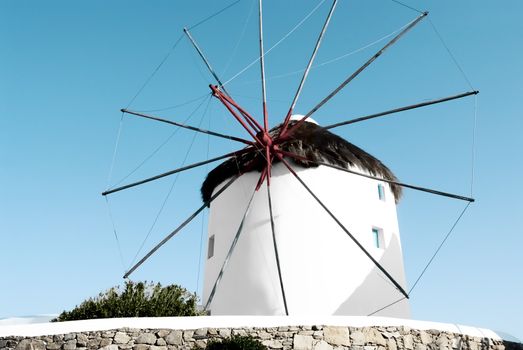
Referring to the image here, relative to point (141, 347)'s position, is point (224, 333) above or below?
above

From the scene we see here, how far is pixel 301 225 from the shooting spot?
12930mm

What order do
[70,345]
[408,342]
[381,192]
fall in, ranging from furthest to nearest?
[381,192] < [408,342] < [70,345]

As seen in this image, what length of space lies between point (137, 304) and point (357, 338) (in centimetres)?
384

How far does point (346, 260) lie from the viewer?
12.8 m

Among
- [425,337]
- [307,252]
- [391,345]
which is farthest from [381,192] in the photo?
[391,345]

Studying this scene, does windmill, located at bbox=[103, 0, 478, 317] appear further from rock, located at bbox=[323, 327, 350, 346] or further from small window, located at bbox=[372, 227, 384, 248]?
rock, located at bbox=[323, 327, 350, 346]

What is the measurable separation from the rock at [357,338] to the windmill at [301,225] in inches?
113

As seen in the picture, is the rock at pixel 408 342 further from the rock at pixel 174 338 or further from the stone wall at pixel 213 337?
the rock at pixel 174 338

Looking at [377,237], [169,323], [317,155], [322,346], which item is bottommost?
[322,346]

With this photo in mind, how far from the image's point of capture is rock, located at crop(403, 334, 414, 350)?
9258 millimetres

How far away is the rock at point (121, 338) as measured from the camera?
8594mm

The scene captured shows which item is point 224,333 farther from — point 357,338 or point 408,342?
point 408,342

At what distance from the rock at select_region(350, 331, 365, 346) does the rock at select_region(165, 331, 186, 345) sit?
2.81 meters

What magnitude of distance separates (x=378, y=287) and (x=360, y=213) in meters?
1.85
